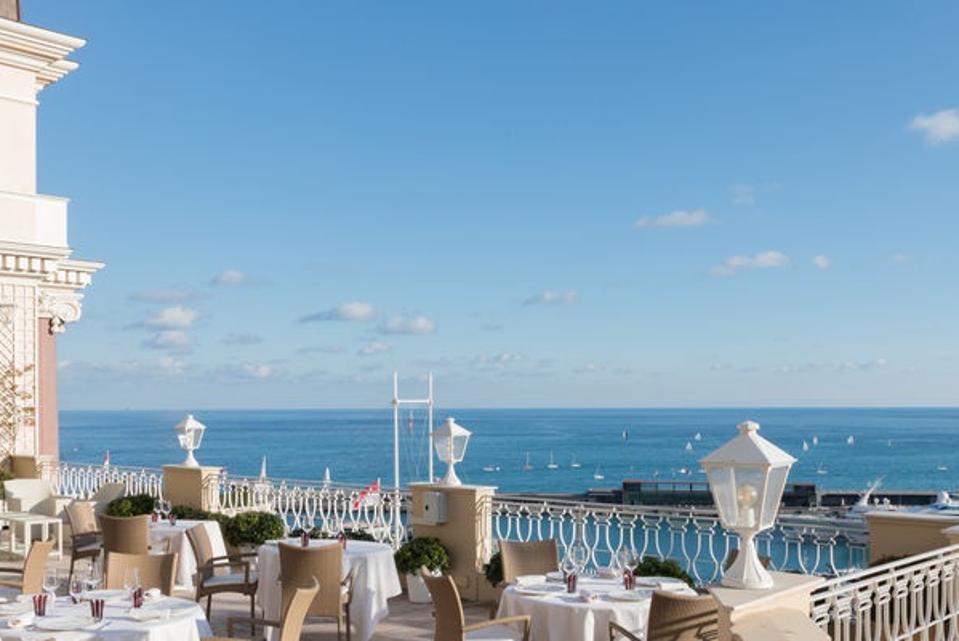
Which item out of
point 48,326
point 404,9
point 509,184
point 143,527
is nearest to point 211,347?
point 509,184

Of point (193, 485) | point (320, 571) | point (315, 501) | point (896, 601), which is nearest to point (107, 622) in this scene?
point (320, 571)

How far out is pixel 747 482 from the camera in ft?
17.1

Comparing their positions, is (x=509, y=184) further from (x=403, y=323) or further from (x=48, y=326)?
(x=403, y=323)

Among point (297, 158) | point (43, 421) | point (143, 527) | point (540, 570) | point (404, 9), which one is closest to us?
point (540, 570)

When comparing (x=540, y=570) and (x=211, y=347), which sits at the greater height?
(x=211, y=347)

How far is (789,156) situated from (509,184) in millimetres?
11117

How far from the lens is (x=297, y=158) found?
3969cm

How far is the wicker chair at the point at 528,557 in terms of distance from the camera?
8391mm

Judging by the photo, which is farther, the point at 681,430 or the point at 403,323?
the point at 681,430

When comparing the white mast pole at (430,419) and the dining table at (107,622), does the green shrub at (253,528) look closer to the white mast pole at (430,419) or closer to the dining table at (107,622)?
the white mast pole at (430,419)

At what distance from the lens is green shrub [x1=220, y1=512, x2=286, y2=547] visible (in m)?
11.3

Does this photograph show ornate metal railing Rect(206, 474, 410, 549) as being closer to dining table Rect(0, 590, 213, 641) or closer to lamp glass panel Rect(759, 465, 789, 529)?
dining table Rect(0, 590, 213, 641)

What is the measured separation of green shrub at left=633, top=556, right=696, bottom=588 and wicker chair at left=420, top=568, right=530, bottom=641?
159 centimetres

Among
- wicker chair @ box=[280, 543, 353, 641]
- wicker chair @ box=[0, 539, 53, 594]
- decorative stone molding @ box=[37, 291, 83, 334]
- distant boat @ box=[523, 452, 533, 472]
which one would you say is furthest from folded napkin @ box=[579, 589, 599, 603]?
distant boat @ box=[523, 452, 533, 472]
